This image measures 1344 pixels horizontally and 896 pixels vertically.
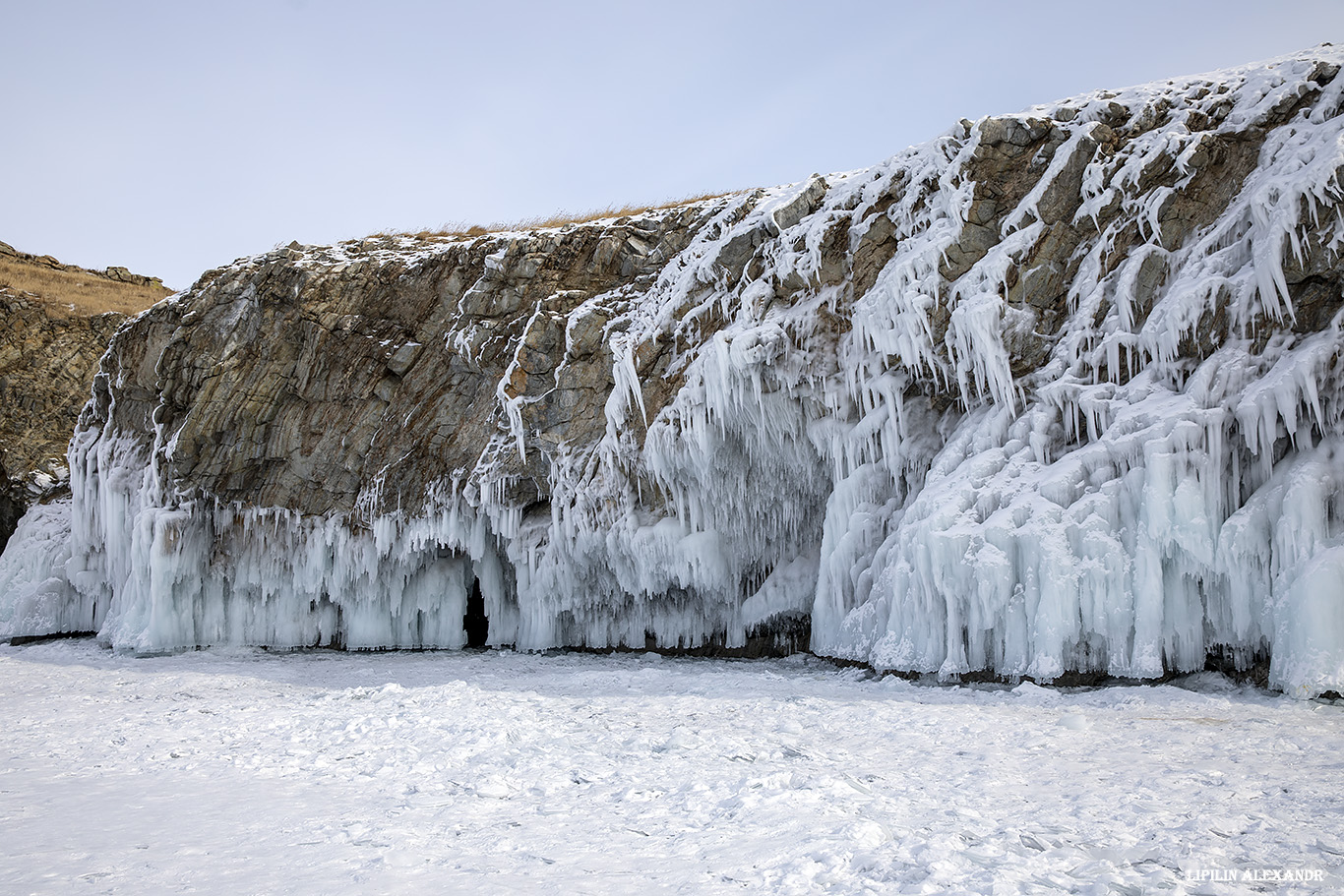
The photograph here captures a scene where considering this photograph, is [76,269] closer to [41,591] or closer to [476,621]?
[41,591]

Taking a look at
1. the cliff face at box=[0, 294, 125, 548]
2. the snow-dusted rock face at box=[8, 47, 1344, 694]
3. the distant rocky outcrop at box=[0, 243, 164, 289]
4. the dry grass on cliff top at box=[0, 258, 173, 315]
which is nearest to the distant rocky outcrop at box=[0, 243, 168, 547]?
the cliff face at box=[0, 294, 125, 548]

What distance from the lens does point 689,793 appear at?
18.2 feet

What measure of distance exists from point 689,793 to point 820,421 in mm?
8842

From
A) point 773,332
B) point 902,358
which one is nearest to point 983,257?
point 902,358

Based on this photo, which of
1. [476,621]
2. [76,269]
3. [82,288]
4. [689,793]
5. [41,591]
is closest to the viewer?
[689,793]

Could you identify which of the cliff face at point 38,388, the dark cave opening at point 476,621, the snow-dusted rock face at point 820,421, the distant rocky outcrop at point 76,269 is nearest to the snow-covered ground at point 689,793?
the snow-dusted rock face at point 820,421

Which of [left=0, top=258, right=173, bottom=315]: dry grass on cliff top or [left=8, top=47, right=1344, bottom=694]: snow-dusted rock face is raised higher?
[left=0, top=258, right=173, bottom=315]: dry grass on cliff top

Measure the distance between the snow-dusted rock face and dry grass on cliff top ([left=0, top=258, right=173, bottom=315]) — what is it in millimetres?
11555

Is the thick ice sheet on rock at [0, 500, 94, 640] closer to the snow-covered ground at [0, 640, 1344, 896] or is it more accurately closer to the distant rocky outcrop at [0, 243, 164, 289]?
the snow-covered ground at [0, 640, 1344, 896]

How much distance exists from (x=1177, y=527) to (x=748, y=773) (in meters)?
5.78

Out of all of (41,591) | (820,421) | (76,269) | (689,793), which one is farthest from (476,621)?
(76,269)

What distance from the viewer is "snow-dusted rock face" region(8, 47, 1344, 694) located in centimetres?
895

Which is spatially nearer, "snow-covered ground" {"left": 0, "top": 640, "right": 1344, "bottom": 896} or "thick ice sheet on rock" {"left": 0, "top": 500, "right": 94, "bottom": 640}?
"snow-covered ground" {"left": 0, "top": 640, "right": 1344, "bottom": 896}


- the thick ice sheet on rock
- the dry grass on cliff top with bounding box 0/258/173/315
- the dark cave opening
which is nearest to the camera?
the thick ice sheet on rock
